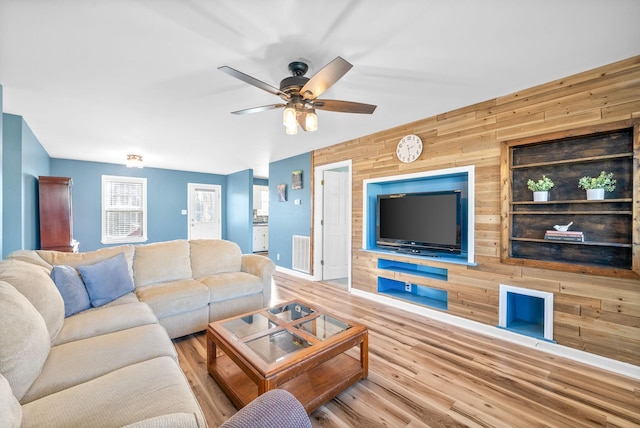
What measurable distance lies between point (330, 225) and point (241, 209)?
10.8 feet

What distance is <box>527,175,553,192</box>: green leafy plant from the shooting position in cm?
246

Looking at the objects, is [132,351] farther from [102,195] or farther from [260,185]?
[260,185]

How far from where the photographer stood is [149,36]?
70.9 inches

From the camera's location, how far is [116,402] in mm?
1081

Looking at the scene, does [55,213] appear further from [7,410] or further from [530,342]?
[530,342]

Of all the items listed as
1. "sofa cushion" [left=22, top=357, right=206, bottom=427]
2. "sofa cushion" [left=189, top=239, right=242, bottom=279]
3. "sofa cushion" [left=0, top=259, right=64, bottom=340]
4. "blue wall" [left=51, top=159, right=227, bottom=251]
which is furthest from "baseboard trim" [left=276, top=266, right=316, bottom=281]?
"sofa cushion" [left=22, top=357, right=206, bottom=427]

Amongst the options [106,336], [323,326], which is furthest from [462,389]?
[106,336]

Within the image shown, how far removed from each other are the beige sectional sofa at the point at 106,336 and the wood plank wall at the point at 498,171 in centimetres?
247

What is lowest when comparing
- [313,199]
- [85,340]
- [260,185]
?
[85,340]

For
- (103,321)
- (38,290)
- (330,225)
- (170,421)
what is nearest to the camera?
(170,421)

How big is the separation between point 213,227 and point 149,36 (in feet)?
21.5

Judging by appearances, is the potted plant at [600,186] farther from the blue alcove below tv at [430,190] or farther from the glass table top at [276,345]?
the glass table top at [276,345]

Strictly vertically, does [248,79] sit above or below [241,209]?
above

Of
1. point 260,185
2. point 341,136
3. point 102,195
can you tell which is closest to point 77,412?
point 341,136
